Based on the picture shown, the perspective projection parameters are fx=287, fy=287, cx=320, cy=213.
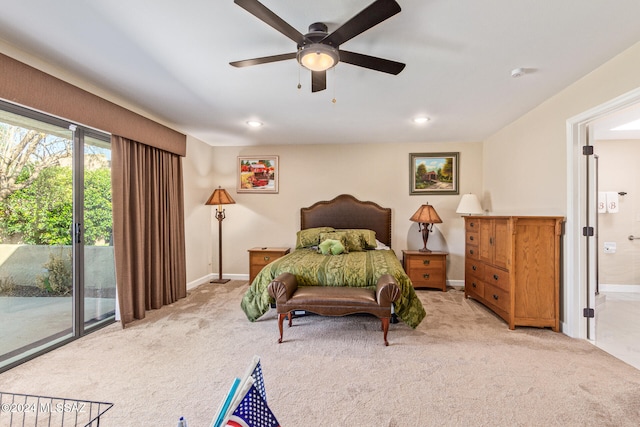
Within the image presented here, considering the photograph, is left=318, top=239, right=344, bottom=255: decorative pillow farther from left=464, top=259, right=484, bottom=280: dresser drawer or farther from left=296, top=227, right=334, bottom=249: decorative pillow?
left=464, top=259, right=484, bottom=280: dresser drawer

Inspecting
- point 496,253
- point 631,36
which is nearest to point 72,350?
point 496,253

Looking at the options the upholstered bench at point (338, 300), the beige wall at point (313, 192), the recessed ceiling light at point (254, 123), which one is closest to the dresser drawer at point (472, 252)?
the beige wall at point (313, 192)

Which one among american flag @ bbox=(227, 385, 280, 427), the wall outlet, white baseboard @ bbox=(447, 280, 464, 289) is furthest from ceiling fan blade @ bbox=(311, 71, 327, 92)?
the wall outlet

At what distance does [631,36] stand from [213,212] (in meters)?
5.43

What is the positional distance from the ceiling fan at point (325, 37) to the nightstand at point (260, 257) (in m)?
3.09

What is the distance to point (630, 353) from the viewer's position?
248 centimetres

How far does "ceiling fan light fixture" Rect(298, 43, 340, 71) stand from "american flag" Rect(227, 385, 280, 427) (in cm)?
180

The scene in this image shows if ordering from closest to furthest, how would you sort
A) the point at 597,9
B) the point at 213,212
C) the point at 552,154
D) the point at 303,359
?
the point at 597,9, the point at 303,359, the point at 552,154, the point at 213,212

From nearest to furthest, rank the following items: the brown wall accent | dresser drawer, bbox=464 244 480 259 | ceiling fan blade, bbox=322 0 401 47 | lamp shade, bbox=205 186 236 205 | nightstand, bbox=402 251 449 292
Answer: ceiling fan blade, bbox=322 0 401 47, the brown wall accent, dresser drawer, bbox=464 244 480 259, nightstand, bbox=402 251 449 292, lamp shade, bbox=205 186 236 205

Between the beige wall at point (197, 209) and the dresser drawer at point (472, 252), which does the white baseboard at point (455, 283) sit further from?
the beige wall at point (197, 209)

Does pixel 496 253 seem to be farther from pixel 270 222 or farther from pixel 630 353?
pixel 270 222

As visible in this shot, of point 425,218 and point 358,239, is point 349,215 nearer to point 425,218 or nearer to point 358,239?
point 358,239

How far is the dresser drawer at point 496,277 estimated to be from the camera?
3107 mm

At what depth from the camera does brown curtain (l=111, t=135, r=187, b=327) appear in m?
3.10
